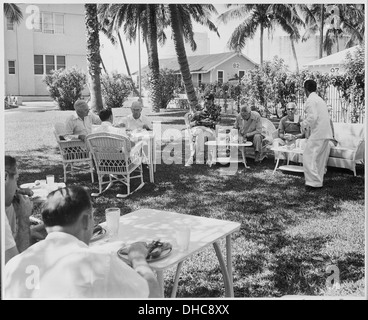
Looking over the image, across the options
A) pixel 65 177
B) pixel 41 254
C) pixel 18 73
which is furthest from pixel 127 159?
pixel 18 73

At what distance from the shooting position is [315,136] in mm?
7156

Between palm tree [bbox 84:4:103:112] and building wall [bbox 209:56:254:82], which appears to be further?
building wall [bbox 209:56:254:82]

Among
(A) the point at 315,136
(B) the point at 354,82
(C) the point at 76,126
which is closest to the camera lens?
(A) the point at 315,136

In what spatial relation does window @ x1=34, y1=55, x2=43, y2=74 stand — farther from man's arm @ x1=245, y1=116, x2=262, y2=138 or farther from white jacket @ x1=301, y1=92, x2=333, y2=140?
white jacket @ x1=301, y1=92, x2=333, y2=140

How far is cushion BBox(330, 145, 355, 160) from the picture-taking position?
8026mm

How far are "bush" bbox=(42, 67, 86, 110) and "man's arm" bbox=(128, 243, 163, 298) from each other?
60.4 ft

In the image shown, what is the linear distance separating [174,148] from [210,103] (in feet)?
5.67

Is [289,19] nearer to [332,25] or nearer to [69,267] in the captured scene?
[332,25]

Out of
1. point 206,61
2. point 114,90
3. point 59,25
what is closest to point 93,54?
point 114,90

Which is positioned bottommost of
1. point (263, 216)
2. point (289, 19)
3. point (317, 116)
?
point (263, 216)

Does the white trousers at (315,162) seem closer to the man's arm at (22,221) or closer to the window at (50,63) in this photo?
the man's arm at (22,221)

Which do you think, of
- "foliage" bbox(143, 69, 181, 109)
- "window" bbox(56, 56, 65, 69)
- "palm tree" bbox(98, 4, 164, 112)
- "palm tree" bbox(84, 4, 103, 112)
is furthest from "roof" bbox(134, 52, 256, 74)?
"palm tree" bbox(84, 4, 103, 112)

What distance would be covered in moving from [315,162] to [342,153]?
127 centimetres
